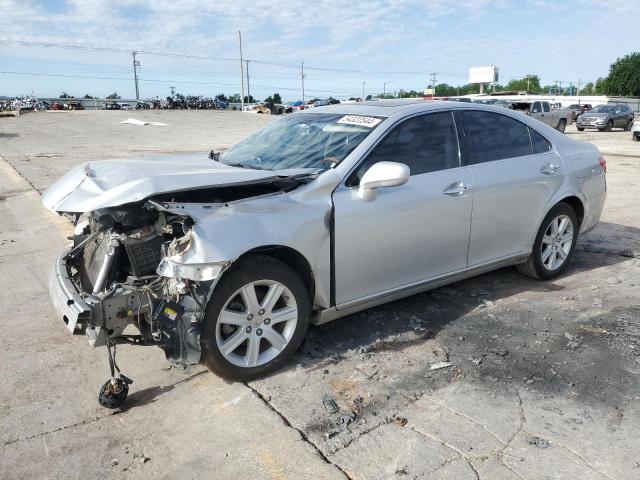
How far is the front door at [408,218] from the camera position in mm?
3688

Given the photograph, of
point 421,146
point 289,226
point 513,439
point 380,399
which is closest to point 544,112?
point 421,146

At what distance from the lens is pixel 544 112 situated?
25984 mm

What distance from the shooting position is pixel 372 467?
2678 millimetres

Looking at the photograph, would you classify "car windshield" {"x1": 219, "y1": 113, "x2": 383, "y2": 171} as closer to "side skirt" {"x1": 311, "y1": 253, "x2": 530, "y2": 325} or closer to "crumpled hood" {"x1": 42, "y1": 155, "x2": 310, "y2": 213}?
"crumpled hood" {"x1": 42, "y1": 155, "x2": 310, "y2": 213}

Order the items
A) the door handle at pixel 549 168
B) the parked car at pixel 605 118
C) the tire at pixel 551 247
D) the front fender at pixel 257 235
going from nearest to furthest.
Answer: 1. the front fender at pixel 257 235
2. the door handle at pixel 549 168
3. the tire at pixel 551 247
4. the parked car at pixel 605 118

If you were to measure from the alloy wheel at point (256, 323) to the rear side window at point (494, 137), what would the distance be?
2032mm

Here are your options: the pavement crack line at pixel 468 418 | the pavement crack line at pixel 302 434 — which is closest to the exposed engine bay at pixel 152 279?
the pavement crack line at pixel 302 434

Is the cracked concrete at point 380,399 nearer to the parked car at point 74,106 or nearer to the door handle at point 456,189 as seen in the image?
the door handle at point 456,189

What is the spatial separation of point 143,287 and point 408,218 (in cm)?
189

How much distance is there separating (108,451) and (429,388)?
6.23 ft

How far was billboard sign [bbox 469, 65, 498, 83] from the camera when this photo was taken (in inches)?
3307

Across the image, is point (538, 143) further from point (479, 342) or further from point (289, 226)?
point (289, 226)

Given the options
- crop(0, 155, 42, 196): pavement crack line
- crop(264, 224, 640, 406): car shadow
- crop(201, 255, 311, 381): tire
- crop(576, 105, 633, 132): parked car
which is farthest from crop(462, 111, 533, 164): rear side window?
crop(576, 105, 633, 132): parked car

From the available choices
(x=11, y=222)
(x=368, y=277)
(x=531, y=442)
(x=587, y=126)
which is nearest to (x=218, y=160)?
(x=368, y=277)
